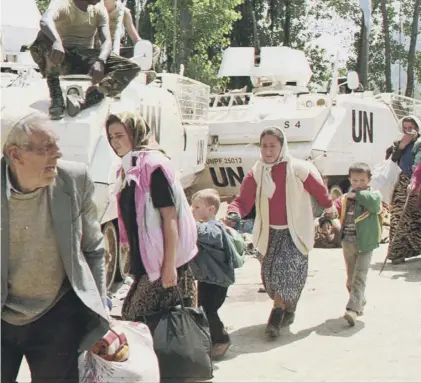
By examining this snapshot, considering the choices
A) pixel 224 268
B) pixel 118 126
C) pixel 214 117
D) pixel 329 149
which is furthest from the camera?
pixel 214 117

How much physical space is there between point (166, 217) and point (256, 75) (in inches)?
469

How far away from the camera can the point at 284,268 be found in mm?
5797

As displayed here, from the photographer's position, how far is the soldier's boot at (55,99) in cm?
685

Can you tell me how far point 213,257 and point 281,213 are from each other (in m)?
0.87

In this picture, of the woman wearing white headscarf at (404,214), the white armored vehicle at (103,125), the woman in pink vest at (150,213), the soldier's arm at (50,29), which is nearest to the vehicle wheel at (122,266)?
the white armored vehicle at (103,125)

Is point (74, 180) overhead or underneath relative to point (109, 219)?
overhead

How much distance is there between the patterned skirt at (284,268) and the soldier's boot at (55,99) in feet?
6.98

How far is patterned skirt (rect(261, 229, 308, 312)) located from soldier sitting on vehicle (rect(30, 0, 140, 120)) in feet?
7.07

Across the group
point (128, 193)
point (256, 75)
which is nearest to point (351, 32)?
point (256, 75)

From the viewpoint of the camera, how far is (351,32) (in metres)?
36.1

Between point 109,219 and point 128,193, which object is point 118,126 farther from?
point 109,219

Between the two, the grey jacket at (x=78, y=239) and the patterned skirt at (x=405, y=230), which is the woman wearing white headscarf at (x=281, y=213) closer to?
the grey jacket at (x=78, y=239)

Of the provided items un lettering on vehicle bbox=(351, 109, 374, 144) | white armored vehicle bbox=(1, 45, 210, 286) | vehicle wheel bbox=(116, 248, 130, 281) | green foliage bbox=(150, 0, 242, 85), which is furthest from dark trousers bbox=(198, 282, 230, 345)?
green foliage bbox=(150, 0, 242, 85)

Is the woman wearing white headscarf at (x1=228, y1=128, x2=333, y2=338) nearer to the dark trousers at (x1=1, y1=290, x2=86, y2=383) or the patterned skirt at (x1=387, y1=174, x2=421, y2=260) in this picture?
the dark trousers at (x1=1, y1=290, x2=86, y2=383)
